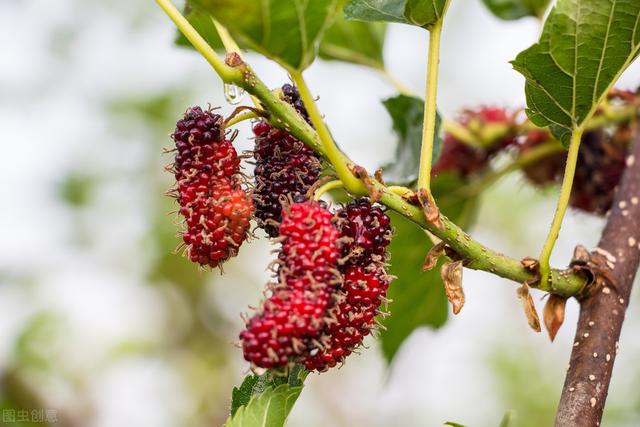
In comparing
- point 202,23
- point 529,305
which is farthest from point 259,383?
point 202,23

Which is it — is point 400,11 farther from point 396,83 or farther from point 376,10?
point 396,83

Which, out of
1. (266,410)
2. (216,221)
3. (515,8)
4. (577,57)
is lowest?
(266,410)

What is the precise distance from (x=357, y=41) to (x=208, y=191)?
928mm

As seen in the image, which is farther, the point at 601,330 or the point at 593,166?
the point at 593,166

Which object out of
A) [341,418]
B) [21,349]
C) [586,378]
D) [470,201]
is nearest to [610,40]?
[586,378]

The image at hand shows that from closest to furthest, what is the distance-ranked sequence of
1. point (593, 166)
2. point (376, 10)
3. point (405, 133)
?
point (376, 10) < point (405, 133) < point (593, 166)

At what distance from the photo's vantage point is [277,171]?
0.75 meters

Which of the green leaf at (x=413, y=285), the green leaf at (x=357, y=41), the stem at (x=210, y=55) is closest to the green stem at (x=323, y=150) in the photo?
the stem at (x=210, y=55)

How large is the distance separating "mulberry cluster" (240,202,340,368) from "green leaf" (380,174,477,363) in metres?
0.77

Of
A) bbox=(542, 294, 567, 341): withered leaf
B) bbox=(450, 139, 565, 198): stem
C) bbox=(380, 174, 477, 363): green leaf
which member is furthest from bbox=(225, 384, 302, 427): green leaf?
bbox=(450, 139, 565, 198): stem

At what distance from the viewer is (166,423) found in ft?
13.7

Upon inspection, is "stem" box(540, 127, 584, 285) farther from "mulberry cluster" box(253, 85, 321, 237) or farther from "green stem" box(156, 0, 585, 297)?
"mulberry cluster" box(253, 85, 321, 237)

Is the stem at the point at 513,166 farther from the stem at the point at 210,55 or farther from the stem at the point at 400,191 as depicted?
the stem at the point at 210,55

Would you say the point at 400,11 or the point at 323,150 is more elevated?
the point at 400,11
